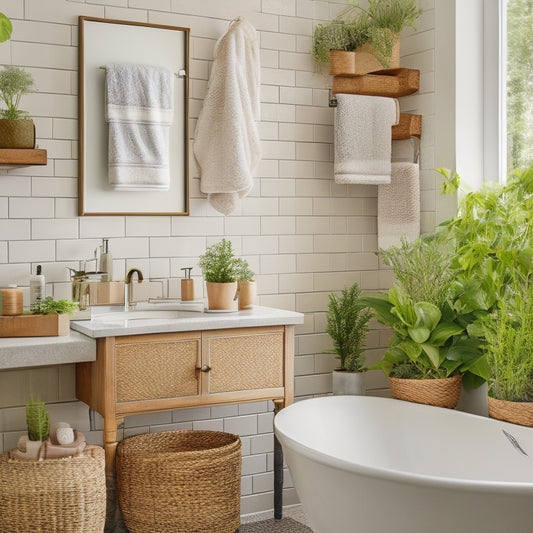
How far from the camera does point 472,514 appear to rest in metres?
2.43

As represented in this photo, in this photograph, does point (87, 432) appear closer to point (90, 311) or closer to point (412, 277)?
point (90, 311)

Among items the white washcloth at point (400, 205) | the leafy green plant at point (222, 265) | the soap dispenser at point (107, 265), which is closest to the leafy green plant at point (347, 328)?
the white washcloth at point (400, 205)

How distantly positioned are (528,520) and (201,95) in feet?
7.78

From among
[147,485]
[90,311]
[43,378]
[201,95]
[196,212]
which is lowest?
[147,485]

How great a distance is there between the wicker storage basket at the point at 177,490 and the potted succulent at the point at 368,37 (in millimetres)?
1971

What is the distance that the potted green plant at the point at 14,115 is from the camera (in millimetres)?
3221

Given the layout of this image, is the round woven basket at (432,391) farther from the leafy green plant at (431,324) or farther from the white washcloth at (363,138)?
the white washcloth at (363,138)

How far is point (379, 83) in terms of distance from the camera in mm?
4078

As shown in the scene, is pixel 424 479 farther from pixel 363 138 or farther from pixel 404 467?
pixel 363 138

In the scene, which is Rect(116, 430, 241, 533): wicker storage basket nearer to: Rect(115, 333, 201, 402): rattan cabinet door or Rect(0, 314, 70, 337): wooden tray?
Rect(115, 333, 201, 402): rattan cabinet door

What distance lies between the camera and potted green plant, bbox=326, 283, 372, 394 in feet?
13.0

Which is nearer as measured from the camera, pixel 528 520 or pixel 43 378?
pixel 528 520

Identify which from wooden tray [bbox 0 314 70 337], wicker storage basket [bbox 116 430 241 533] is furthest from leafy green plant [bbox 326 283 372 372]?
wooden tray [bbox 0 314 70 337]

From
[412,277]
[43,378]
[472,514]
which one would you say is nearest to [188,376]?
[43,378]
